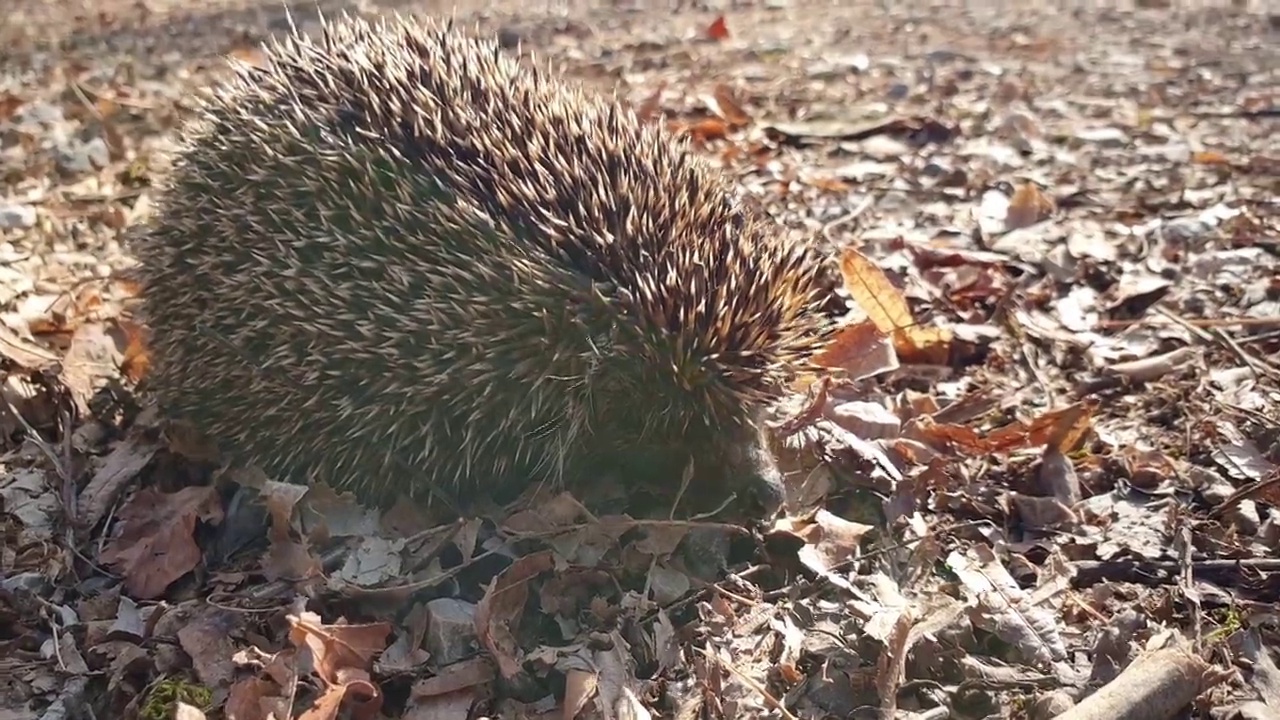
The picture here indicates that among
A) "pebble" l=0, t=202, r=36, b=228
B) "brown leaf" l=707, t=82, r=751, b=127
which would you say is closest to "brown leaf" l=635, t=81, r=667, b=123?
"brown leaf" l=707, t=82, r=751, b=127

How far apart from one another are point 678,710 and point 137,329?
335 cm

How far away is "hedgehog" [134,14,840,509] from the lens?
388cm

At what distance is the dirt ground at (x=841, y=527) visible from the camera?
11.2 ft

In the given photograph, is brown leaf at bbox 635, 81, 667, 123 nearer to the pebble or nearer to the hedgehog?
the hedgehog

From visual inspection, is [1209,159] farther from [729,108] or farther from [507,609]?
[507,609]

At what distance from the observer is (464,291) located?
392cm

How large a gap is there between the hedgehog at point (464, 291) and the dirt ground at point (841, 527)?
275 millimetres

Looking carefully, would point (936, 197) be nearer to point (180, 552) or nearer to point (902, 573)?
point (902, 573)

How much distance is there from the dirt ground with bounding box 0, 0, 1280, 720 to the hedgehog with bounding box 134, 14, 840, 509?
0.90ft

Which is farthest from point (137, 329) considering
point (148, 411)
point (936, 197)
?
point (936, 197)

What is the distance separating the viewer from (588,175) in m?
4.09

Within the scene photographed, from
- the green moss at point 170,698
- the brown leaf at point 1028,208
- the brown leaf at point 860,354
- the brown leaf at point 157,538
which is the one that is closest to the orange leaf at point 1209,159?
the brown leaf at point 1028,208

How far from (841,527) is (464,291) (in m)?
1.58

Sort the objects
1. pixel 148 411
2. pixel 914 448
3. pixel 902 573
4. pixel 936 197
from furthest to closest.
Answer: pixel 936 197
pixel 148 411
pixel 914 448
pixel 902 573
